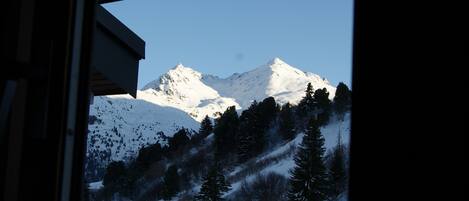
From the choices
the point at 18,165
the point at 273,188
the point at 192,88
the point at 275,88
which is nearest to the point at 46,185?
the point at 18,165

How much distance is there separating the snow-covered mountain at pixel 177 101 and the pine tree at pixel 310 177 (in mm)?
41309

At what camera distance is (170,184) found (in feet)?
75.9

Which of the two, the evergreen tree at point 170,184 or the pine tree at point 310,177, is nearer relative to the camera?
the pine tree at point 310,177

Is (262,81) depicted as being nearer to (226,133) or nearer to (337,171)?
(226,133)

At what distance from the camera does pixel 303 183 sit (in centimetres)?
1869

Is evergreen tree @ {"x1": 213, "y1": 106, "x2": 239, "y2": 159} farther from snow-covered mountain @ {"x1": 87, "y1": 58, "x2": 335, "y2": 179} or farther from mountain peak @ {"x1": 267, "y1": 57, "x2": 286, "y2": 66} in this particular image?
mountain peak @ {"x1": 267, "y1": 57, "x2": 286, "y2": 66}

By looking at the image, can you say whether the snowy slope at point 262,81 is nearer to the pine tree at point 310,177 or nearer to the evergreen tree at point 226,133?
the evergreen tree at point 226,133

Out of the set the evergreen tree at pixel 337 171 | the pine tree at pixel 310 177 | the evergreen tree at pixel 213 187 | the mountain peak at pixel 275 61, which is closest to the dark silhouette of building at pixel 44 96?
the evergreen tree at pixel 337 171

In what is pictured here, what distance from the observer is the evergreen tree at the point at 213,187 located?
21031 mm

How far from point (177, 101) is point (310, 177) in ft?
409

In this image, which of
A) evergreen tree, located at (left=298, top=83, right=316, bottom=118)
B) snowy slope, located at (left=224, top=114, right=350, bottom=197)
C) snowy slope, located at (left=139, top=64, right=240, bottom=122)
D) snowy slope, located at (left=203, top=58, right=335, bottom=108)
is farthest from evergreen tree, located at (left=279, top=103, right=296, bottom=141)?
snowy slope, located at (left=139, top=64, right=240, bottom=122)

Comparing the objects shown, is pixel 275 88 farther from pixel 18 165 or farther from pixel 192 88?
pixel 18 165

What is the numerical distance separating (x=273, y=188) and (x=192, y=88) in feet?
433

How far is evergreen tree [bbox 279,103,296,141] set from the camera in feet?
84.8
